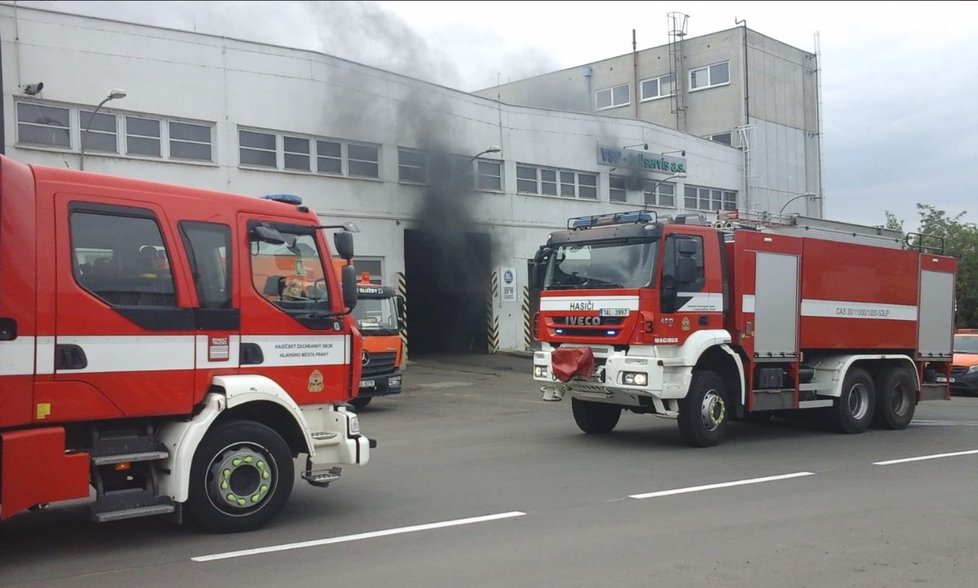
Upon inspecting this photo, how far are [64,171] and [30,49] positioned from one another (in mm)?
15870

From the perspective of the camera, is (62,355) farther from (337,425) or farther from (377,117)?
(377,117)

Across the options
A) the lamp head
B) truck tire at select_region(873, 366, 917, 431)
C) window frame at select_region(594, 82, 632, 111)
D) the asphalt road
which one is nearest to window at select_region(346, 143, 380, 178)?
the lamp head

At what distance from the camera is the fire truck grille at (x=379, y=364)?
15.8 meters

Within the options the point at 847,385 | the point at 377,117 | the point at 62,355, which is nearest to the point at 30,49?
the point at 377,117

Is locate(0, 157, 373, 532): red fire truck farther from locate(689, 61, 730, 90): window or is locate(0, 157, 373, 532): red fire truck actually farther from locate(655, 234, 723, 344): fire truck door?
locate(689, 61, 730, 90): window

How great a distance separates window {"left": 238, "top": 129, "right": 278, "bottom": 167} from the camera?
22.9 m

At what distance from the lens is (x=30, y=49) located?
1942 cm

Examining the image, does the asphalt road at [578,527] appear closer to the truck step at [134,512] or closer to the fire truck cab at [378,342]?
the truck step at [134,512]

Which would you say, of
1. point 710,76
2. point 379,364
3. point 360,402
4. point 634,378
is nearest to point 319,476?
point 634,378

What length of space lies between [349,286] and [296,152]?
58.0ft

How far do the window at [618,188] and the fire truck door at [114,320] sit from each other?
28197 mm

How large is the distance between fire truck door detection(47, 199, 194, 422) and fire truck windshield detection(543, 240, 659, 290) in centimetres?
587

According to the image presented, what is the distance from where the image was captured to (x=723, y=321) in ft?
37.2

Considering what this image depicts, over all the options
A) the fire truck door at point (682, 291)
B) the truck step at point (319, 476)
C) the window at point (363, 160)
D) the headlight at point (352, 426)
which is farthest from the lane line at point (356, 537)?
the window at point (363, 160)
